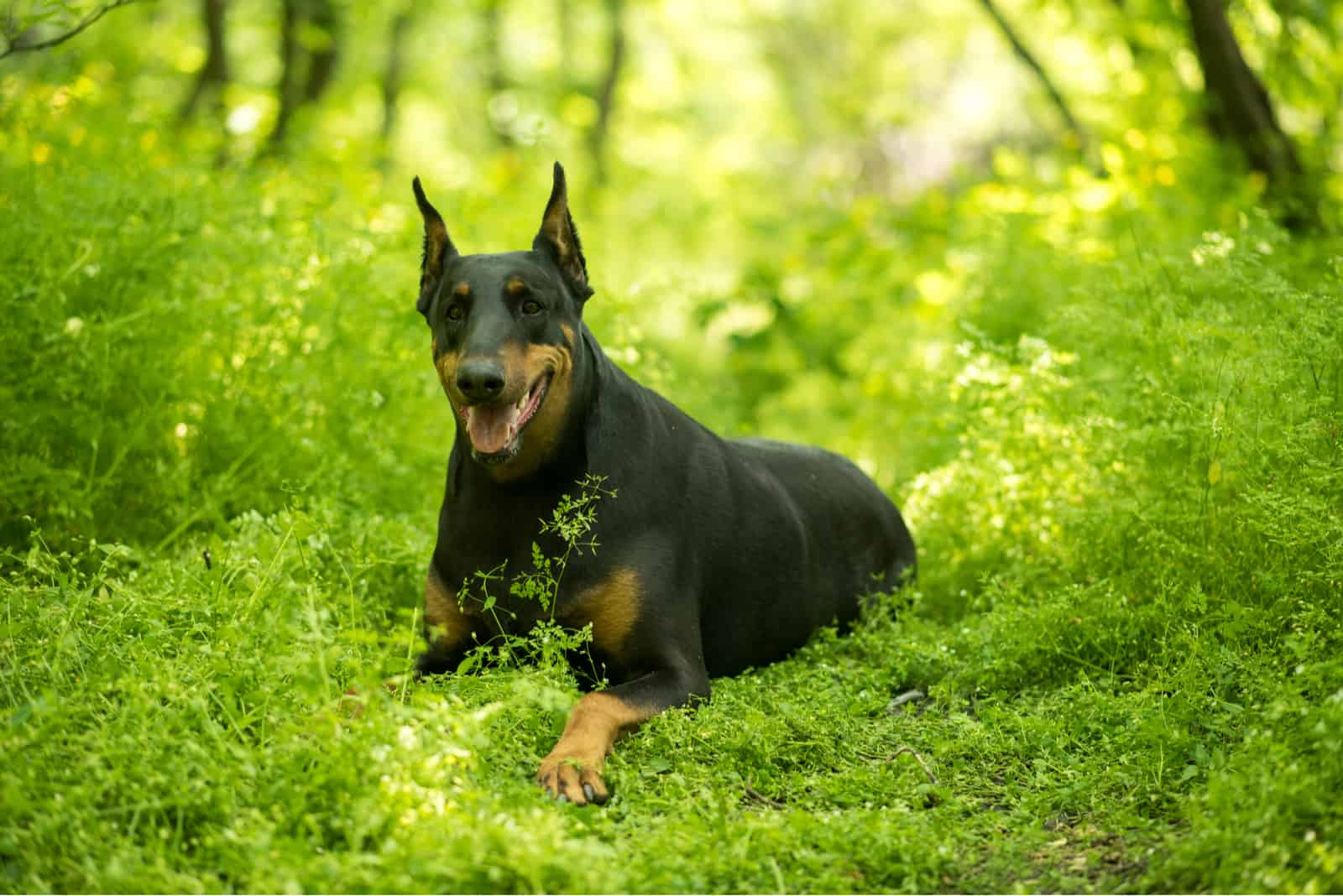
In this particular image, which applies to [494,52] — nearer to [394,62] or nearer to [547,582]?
[394,62]

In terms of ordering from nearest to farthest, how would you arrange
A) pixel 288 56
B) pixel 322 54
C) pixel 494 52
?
pixel 288 56 < pixel 322 54 < pixel 494 52

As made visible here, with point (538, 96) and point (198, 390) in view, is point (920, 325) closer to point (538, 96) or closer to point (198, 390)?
point (198, 390)

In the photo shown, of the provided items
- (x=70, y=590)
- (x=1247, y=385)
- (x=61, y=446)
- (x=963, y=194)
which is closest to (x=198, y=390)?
(x=61, y=446)

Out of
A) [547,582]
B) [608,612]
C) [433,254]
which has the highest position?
[433,254]

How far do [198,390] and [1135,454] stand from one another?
4.31 metres

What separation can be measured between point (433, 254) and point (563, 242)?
52 centimetres

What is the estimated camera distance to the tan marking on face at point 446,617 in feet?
15.3

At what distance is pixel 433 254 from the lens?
193 inches

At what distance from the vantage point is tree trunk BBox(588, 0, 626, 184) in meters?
18.6

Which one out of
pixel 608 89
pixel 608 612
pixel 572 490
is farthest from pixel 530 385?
pixel 608 89

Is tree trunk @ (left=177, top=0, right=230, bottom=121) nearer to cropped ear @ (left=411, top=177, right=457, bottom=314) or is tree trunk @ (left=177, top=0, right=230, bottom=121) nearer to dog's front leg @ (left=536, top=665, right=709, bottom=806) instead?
cropped ear @ (left=411, top=177, right=457, bottom=314)

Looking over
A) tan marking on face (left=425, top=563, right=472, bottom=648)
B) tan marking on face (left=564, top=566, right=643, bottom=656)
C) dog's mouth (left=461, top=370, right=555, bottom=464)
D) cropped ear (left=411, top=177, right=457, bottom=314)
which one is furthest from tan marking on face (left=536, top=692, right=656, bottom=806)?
cropped ear (left=411, top=177, right=457, bottom=314)

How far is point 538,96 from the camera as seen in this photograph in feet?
73.8

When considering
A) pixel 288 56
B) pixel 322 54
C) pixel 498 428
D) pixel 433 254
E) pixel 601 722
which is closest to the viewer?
pixel 601 722
